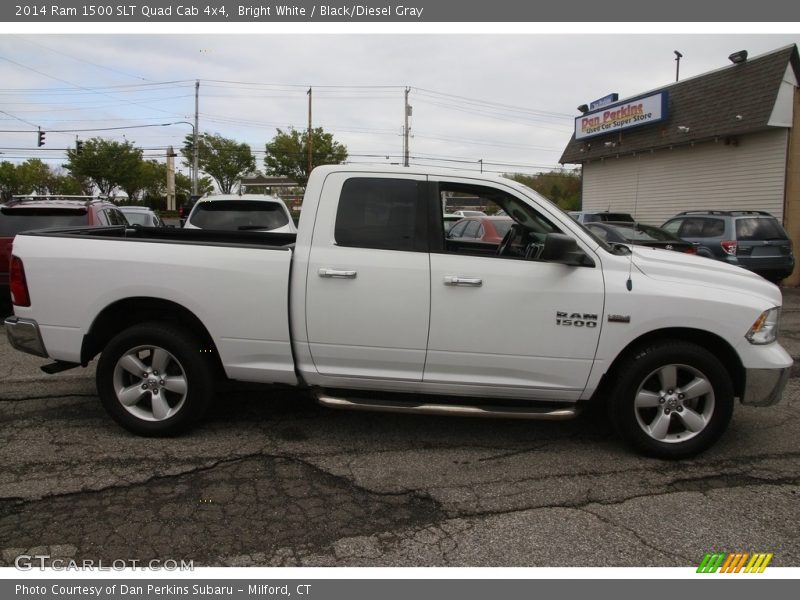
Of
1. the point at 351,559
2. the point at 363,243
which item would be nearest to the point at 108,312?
the point at 363,243

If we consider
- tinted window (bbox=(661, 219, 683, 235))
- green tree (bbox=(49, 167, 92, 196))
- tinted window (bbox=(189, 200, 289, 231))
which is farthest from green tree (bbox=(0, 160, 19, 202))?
tinted window (bbox=(661, 219, 683, 235))

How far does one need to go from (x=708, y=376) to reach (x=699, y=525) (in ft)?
3.57

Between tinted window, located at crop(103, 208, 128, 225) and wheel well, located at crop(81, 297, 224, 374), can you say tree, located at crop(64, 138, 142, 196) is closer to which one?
tinted window, located at crop(103, 208, 128, 225)

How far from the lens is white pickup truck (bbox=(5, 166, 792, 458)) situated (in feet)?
13.2

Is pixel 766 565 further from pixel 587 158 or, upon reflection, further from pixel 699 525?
pixel 587 158

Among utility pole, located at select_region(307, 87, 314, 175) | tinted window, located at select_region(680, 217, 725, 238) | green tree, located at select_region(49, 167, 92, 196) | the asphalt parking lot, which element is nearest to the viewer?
the asphalt parking lot

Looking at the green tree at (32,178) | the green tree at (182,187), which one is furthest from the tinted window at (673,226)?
the green tree at (32,178)

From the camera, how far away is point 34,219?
8.34 meters

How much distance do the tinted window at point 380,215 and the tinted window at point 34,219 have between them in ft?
19.4

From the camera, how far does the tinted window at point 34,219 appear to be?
322 inches

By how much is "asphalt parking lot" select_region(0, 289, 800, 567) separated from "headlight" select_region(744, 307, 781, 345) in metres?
0.89

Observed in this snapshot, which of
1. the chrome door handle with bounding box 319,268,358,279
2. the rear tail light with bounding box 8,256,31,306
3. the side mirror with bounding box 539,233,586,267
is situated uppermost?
the side mirror with bounding box 539,233,586,267

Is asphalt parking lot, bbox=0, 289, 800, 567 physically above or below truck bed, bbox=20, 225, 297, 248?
below

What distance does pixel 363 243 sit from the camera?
420 centimetres
